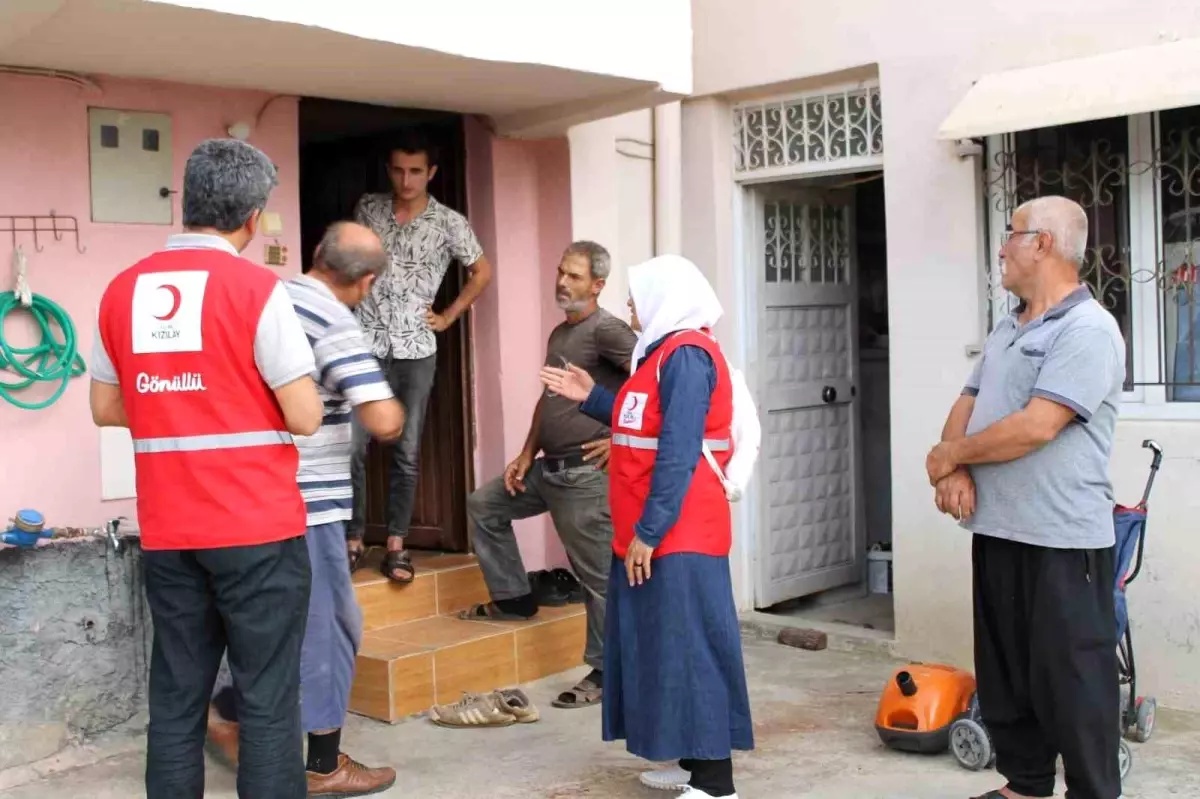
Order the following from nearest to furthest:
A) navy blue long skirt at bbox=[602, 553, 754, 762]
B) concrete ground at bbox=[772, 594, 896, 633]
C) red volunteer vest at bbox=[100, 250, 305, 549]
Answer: red volunteer vest at bbox=[100, 250, 305, 549] < navy blue long skirt at bbox=[602, 553, 754, 762] < concrete ground at bbox=[772, 594, 896, 633]

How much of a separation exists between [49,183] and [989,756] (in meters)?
4.14

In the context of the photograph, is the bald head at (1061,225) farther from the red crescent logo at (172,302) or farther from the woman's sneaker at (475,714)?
the woman's sneaker at (475,714)

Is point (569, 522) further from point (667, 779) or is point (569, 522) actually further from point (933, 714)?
point (933, 714)

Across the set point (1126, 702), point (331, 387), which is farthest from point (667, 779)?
point (1126, 702)

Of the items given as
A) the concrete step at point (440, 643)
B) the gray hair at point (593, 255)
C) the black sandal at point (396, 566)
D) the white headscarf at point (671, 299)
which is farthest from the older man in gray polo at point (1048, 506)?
the black sandal at point (396, 566)

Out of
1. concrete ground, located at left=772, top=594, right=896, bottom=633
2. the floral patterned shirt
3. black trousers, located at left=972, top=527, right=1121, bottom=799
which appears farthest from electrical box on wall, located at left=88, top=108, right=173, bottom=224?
concrete ground, located at left=772, top=594, right=896, bottom=633

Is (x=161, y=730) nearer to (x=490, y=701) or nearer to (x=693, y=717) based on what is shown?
(x=693, y=717)

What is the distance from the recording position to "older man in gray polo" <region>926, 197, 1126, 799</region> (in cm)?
359

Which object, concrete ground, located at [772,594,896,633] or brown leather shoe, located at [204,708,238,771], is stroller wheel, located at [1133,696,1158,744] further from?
brown leather shoe, located at [204,708,238,771]

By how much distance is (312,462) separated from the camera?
407 cm

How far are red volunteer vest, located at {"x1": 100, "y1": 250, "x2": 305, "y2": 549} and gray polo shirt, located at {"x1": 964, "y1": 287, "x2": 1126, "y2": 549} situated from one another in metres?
2.05

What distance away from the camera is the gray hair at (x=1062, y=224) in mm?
3707

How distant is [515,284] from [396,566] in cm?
159

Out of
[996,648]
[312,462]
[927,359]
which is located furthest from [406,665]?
[927,359]
